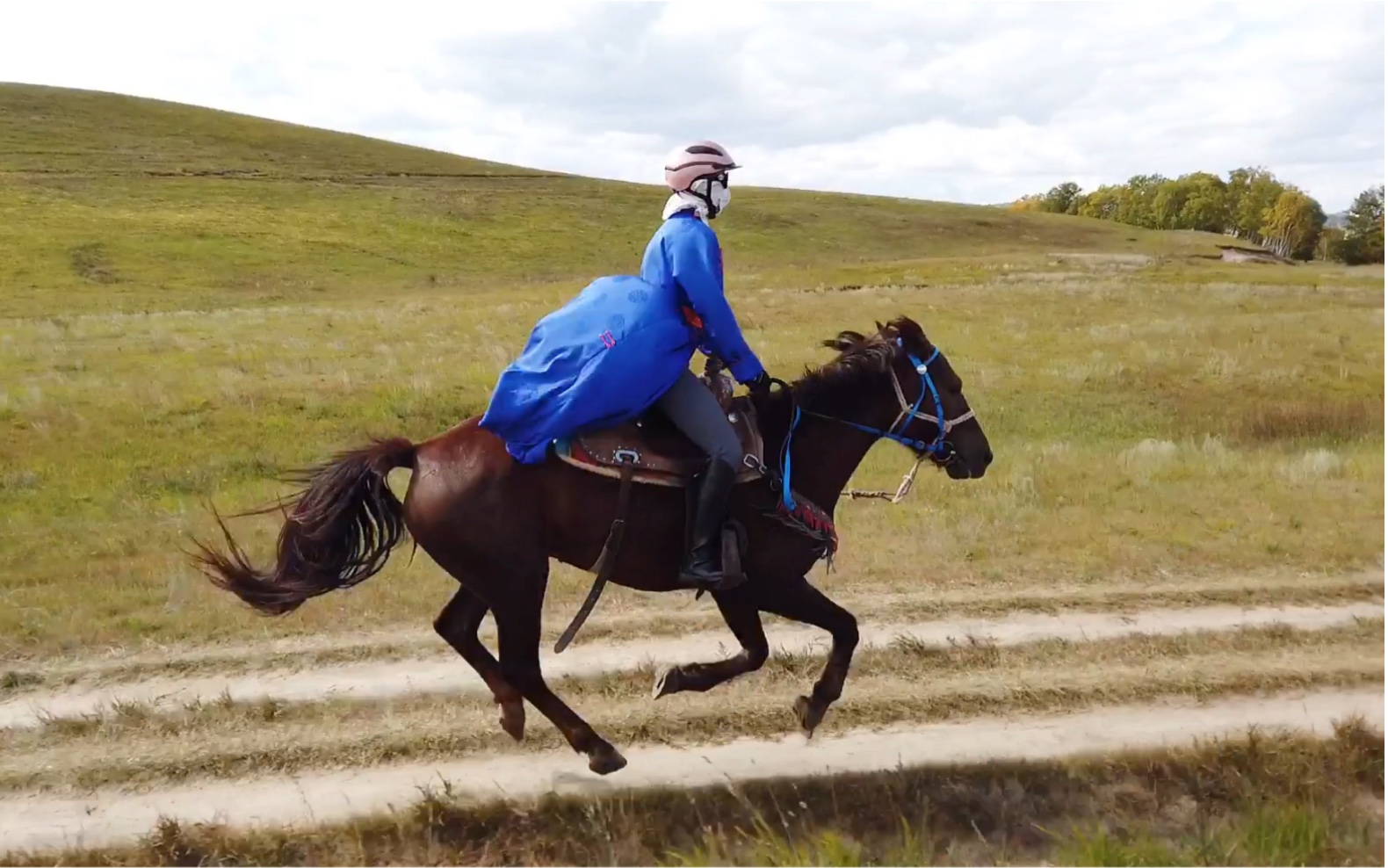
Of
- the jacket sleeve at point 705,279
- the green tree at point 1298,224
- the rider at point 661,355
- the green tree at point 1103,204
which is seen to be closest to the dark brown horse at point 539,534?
the rider at point 661,355

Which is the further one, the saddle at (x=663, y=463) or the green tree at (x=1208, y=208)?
the green tree at (x=1208, y=208)

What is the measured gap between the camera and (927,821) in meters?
5.41

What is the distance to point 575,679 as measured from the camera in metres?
7.09

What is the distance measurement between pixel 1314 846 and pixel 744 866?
2642 mm

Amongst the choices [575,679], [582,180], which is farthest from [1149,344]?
[582,180]

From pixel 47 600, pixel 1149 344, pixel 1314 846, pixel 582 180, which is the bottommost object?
pixel 47 600

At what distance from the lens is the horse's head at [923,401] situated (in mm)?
6309

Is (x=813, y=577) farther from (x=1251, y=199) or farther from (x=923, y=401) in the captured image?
(x=1251, y=199)

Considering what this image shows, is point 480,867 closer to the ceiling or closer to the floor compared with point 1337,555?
closer to the floor

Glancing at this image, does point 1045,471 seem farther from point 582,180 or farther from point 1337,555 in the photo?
point 582,180

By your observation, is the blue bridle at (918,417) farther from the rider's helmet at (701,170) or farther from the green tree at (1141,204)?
the green tree at (1141,204)

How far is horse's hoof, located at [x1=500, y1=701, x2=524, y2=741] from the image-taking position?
5957 mm

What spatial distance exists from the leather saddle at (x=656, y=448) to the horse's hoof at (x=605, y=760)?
154cm

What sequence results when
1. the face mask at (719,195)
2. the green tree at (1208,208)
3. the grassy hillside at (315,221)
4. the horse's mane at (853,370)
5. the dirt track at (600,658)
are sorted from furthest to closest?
the green tree at (1208,208) → the grassy hillside at (315,221) → the dirt track at (600,658) → the horse's mane at (853,370) → the face mask at (719,195)
